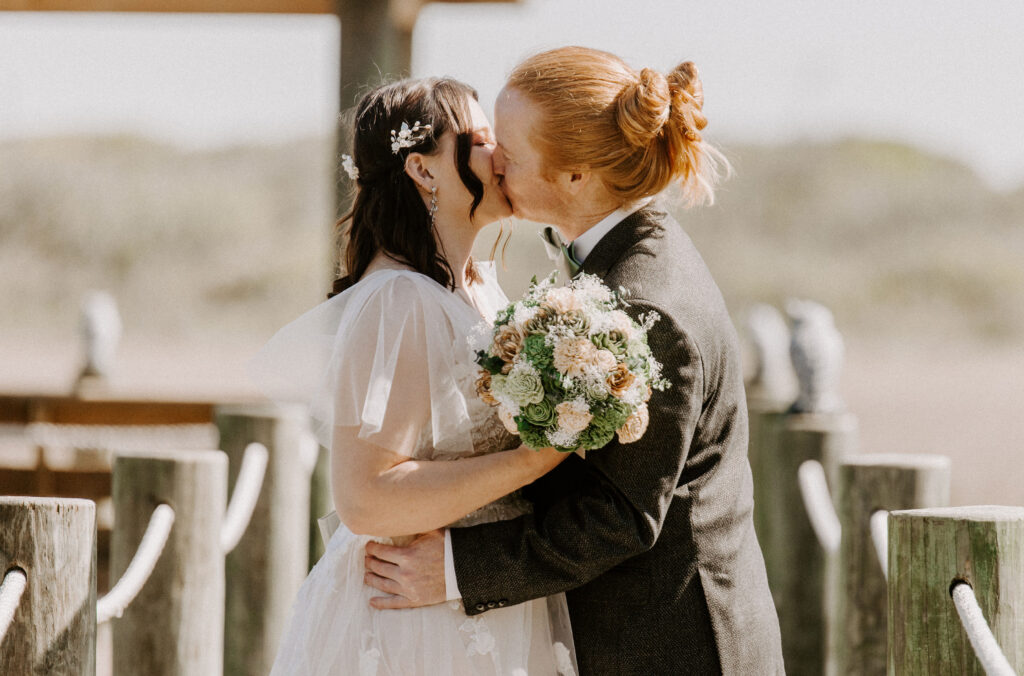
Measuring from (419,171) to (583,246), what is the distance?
1.41ft

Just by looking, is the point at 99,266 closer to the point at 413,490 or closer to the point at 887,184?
the point at 887,184

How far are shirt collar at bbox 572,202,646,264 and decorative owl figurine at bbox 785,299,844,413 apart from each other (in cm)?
345

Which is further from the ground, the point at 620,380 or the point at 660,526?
the point at 620,380

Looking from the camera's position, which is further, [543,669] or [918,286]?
[918,286]

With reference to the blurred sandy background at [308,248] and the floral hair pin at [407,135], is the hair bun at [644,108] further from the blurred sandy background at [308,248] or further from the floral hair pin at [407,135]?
the blurred sandy background at [308,248]

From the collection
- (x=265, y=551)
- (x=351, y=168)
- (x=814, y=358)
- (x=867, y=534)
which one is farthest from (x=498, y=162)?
(x=814, y=358)

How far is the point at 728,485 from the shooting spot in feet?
8.30

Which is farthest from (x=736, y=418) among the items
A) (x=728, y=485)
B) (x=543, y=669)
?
(x=543, y=669)

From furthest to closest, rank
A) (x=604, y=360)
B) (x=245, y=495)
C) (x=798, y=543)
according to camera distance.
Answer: (x=798, y=543)
(x=245, y=495)
(x=604, y=360)

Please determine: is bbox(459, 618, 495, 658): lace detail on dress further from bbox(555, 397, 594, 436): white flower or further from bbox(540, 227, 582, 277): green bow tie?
bbox(540, 227, 582, 277): green bow tie

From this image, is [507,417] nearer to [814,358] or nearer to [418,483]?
[418,483]

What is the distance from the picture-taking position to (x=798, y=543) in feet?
16.1

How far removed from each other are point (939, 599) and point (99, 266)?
5393cm

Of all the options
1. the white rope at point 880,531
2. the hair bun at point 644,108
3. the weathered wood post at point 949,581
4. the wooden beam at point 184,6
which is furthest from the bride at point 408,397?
the wooden beam at point 184,6
